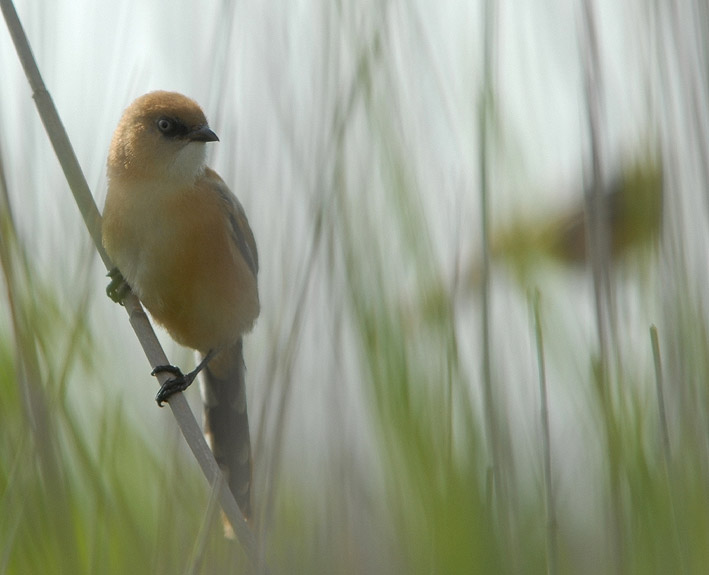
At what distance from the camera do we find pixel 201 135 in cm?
326

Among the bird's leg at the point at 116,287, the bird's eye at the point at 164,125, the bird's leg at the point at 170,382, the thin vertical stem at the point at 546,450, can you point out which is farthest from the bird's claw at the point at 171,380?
the bird's eye at the point at 164,125

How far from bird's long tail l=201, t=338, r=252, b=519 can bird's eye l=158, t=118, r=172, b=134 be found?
982 mm

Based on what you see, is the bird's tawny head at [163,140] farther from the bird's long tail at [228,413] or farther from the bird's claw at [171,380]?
the bird's claw at [171,380]

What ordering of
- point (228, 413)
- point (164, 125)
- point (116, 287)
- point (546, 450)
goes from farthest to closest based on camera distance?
point (228, 413)
point (164, 125)
point (116, 287)
point (546, 450)

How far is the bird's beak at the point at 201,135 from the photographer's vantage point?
3.23m

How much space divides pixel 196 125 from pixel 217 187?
1.11ft

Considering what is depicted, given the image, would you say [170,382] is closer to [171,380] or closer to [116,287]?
[171,380]

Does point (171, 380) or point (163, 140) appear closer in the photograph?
point (171, 380)

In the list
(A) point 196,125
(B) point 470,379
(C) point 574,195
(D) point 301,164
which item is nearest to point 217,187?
(A) point 196,125

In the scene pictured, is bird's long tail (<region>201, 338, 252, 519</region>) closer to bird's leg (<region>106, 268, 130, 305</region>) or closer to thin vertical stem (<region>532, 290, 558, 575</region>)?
bird's leg (<region>106, 268, 130, 305</region>)

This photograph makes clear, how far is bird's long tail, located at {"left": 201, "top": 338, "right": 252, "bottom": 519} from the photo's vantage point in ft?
11.0

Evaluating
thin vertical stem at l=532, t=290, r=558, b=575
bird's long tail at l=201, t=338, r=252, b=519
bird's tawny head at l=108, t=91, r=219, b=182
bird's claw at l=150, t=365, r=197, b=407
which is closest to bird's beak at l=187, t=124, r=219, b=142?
bird's tawny head at l=108, t=91, r=219, b=182

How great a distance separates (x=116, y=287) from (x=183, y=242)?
1.01 feet

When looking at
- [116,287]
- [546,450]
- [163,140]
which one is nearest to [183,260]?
[116,287]
